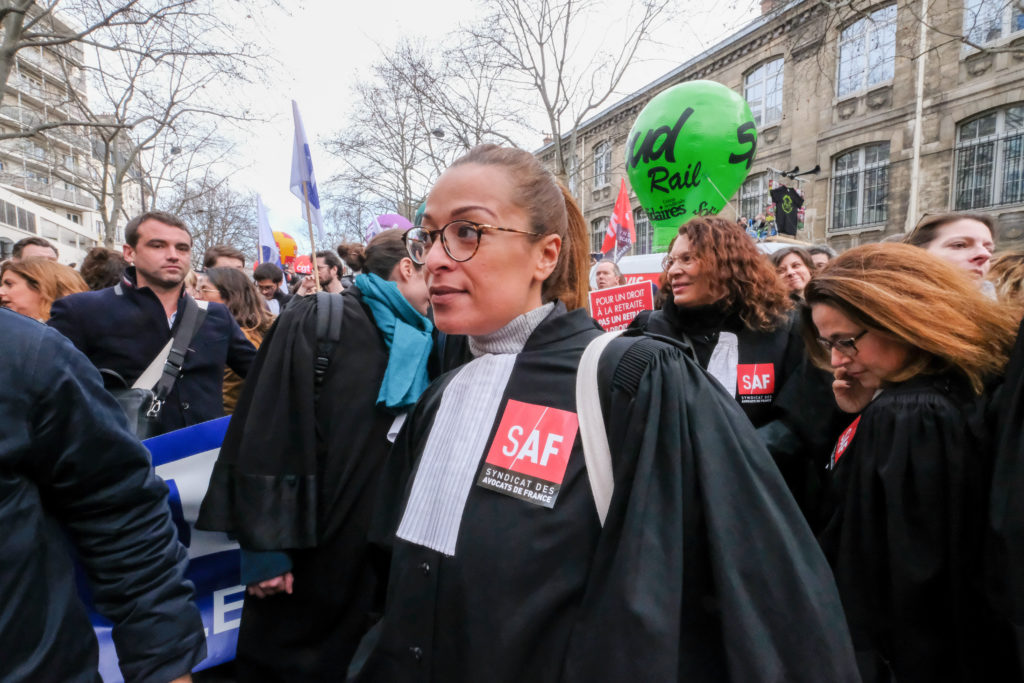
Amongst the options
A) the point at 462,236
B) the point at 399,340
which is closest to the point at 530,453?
the point at 462,236

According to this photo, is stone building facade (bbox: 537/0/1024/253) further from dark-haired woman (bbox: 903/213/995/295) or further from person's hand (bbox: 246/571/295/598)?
person's hand (bbox: 246/571/295/598)

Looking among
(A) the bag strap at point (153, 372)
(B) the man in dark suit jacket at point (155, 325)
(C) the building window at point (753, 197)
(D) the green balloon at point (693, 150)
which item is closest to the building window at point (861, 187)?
(C) the building window at point (753, 197)

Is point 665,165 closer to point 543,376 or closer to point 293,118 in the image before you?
point 293,118

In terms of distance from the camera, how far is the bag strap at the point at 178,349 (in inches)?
123

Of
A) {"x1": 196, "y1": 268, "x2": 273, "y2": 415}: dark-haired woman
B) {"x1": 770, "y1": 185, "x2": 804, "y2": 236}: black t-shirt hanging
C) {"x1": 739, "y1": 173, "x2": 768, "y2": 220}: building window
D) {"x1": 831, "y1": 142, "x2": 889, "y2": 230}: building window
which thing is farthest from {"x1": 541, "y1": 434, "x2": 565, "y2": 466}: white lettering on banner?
{"x1": 739, "y1": 173, "x2": 768, "y2": 220}: building window

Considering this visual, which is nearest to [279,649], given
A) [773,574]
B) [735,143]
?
[773,574]

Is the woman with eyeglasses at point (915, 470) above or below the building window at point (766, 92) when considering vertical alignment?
below

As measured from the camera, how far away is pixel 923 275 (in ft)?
5.31

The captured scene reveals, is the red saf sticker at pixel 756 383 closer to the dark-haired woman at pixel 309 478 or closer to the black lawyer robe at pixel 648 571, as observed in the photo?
the dark-haired woman at pixel 309 478

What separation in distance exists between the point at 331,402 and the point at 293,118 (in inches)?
95.2

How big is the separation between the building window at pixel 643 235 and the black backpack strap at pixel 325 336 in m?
22.4

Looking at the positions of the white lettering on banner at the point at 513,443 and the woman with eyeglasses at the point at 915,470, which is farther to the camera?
the woman with eyeglasses at the point at 915,470

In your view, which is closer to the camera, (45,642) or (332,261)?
(45,642)

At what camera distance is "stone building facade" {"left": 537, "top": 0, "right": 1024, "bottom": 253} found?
13000 millimetres
